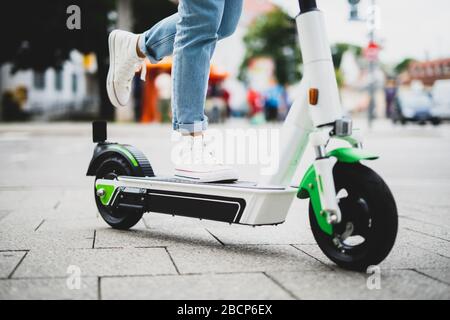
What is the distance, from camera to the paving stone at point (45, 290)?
226 cm

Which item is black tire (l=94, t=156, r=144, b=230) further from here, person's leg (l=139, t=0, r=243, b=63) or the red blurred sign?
the red blurred sign

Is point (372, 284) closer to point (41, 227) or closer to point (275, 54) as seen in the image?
point (41, 227)

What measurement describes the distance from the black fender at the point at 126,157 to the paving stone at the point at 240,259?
2.24 feet

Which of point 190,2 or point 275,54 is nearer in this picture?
point 190,2

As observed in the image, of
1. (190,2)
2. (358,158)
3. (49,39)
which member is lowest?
(358,158)

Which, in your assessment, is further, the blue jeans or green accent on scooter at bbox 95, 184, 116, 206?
green accent on scooter at bbox 95, 184, 116, 206

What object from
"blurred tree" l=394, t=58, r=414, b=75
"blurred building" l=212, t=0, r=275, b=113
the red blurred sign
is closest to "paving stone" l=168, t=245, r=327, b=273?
the red blurred sign

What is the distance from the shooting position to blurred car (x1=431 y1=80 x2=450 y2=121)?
97.0 ft

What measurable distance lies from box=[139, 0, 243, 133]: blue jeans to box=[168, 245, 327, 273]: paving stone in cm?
66

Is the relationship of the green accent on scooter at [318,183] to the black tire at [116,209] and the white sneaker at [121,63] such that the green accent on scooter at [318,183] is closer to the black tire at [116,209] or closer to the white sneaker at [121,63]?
the black tire at [116,209]

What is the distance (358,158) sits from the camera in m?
2.56

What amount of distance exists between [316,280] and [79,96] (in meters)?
47.5

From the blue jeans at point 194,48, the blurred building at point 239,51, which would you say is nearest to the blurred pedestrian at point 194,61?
the blue jeans at point 194,48

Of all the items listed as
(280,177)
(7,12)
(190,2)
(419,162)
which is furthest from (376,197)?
(7,12)
